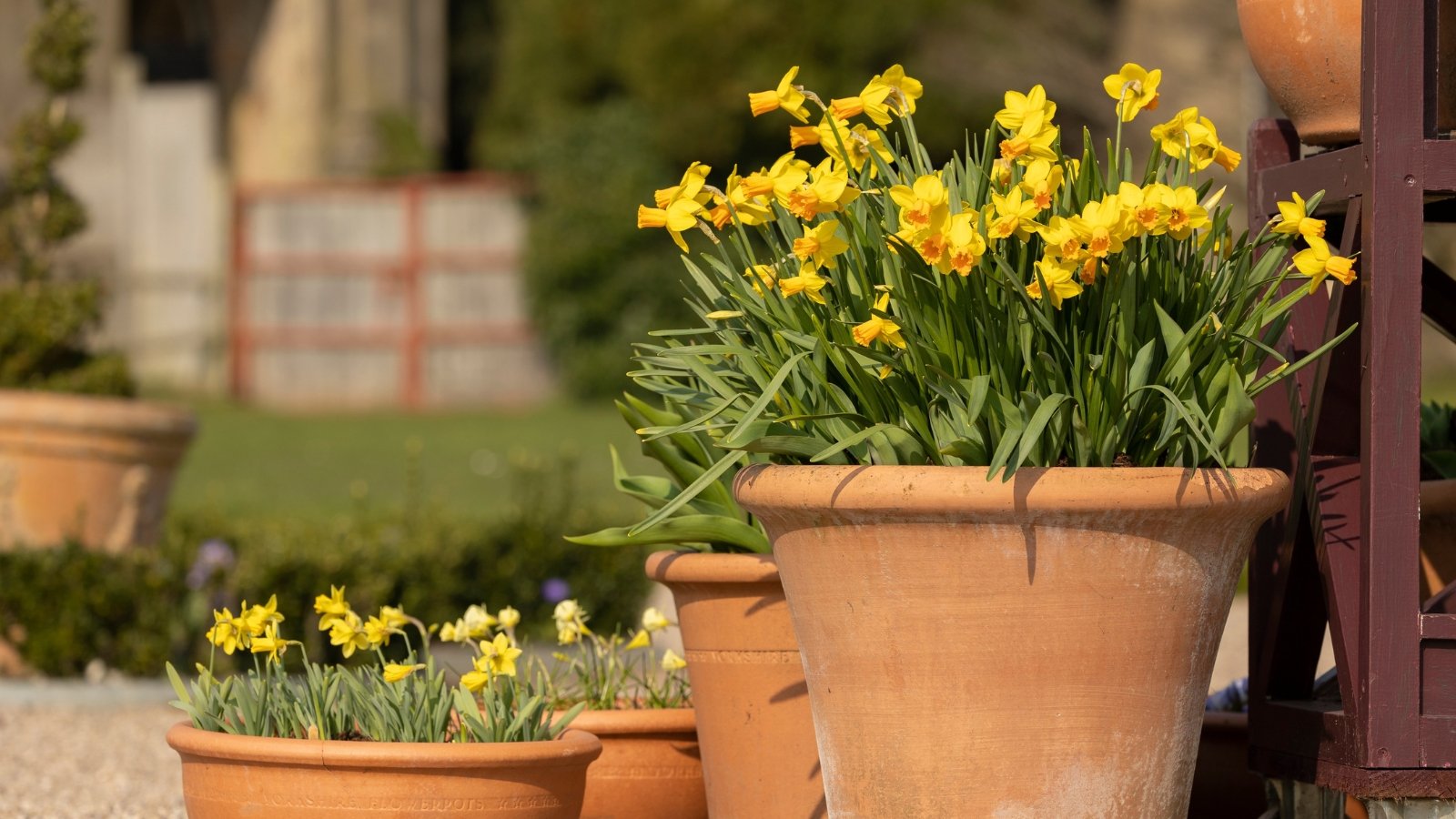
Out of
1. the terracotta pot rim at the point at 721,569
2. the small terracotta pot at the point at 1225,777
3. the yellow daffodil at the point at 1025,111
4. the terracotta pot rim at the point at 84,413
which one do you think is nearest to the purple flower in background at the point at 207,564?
the terracotta pot rim at the point at 84,413

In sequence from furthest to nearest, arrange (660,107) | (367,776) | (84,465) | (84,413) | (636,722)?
(660,107)
(84,465)
(84,413)
(636,722)
(367,776)

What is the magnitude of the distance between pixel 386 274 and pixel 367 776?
1480 centimetres

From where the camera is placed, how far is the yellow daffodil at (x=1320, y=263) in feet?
7.41

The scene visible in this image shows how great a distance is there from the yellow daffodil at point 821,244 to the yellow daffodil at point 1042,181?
0.81ft

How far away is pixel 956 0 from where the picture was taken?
56.3ft

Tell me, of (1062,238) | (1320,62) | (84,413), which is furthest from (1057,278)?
(84,413)

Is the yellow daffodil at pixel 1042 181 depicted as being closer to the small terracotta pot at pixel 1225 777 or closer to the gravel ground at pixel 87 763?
the small terracotta pot at pixel 1225 777

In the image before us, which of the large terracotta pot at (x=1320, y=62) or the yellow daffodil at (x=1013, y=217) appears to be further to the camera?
the large terracotta pot at (x=1320, y=62)

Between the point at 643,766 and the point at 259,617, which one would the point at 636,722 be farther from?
the point at 259,617

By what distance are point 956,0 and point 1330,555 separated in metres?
15.3

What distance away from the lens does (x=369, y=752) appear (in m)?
2.33

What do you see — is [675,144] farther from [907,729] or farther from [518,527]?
[907,729]

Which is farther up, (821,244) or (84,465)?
(821,244)

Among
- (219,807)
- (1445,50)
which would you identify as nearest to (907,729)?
(219,807)
